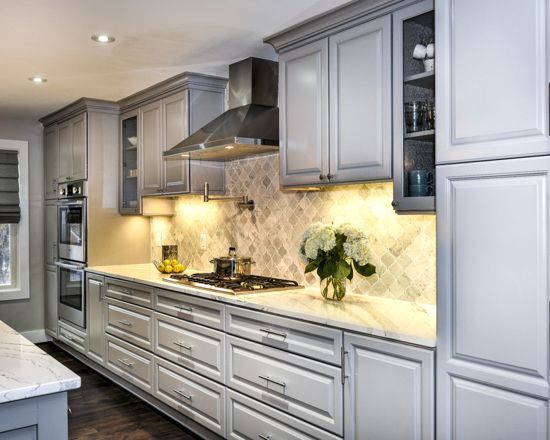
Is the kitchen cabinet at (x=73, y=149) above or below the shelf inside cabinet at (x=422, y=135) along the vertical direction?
above

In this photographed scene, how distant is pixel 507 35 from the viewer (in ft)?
6.02

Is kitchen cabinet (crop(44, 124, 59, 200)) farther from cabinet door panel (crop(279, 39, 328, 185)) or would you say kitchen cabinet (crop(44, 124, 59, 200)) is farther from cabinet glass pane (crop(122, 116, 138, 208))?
cabinet door panel (crop(279, 39, 328, 185))

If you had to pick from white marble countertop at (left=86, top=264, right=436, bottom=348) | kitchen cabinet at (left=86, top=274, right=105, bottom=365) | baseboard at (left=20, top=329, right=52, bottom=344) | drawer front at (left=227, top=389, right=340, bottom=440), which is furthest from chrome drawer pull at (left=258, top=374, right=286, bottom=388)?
baseboard at (left=20, top=329, right=52, bottom=344)

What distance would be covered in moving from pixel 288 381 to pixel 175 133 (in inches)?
91.0

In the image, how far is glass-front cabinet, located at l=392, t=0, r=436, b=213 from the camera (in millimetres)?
2469

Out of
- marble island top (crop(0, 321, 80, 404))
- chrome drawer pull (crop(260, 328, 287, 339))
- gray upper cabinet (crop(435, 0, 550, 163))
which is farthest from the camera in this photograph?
chrome drawer pull (crop(260, 328, 287, 339))

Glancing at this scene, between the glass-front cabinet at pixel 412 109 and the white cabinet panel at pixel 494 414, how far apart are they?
0.83m

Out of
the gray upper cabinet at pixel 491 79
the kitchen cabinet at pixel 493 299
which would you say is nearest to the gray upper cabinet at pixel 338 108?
the gray upper cabinet at pixel 491 79

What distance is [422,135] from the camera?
8.09 feet

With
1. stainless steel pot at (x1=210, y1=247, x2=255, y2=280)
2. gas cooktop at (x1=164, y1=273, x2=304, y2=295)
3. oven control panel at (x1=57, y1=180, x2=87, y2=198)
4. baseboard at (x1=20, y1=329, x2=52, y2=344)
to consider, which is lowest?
baseboard at (x1=20, y1=329, x2=52, y2=344)

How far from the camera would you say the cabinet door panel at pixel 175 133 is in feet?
13.7

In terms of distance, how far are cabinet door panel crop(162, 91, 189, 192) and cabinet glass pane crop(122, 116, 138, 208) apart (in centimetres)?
62

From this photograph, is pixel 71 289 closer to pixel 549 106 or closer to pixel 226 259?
pixel 226 259

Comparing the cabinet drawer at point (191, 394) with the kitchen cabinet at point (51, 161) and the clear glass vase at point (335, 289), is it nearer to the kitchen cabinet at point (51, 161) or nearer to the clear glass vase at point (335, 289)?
the clear glass vase at point (335, 289)
